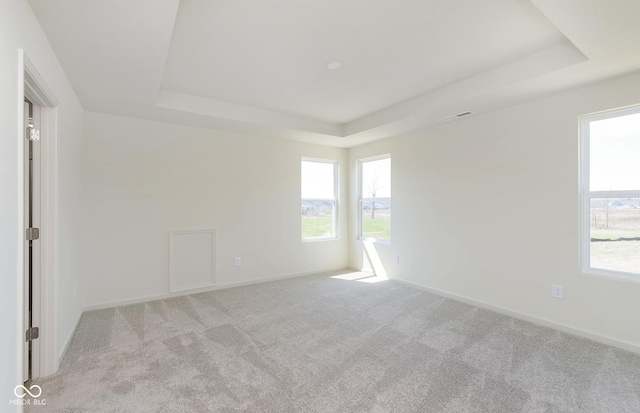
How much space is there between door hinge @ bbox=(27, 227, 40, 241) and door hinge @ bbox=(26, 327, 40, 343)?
653 mm

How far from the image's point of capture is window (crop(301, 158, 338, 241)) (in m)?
5.23

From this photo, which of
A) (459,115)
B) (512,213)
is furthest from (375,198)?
(512,213)

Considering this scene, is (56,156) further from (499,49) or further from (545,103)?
(545,103)

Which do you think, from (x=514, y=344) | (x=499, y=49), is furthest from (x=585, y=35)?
(x=514, y=344)

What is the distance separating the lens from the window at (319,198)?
523 centimetres

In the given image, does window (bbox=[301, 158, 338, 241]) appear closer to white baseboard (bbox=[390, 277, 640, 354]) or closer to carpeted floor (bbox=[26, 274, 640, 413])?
white baseboard (bbox=[390, 277, 640, 354])

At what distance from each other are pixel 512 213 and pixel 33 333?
4.49m

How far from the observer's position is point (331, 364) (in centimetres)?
225

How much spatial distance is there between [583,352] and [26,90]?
461 centimetres

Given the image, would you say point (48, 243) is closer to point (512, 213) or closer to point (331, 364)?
point (331, 364)

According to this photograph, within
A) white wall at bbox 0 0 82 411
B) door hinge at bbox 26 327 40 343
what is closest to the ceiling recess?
white wall at bbox 0 0 82 411

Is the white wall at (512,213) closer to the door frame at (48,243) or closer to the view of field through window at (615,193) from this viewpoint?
the view of field through window at (615,193)

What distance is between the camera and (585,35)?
6.32 feet

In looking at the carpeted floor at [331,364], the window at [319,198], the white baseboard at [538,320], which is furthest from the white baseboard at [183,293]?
the white baseboard at [538,320]
